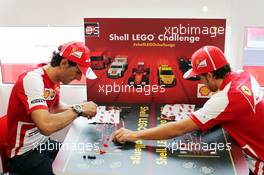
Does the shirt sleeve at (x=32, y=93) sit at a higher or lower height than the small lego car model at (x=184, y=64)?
lower

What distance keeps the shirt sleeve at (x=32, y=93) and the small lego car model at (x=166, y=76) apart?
897 mm

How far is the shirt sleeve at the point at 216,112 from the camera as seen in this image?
2025 mm

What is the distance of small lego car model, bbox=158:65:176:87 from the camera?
109 inches

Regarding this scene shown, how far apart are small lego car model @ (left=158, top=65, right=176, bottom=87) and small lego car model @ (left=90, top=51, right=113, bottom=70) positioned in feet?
1.19

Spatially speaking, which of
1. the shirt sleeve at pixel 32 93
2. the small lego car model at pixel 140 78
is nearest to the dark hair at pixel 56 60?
the shirt sleeve at pixel 32 93

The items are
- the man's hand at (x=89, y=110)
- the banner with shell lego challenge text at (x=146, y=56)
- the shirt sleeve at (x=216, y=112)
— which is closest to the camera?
the shirt sleeve at (x=216, y=112)

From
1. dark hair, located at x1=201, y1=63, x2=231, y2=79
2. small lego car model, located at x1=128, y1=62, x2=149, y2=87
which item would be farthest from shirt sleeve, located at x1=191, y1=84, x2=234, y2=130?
small lego car model, located at x1=128, y1=62, x2=149, y2=87

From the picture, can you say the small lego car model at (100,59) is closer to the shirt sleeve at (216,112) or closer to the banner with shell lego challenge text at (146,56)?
the banner with shell lego challenge text at (146,56)

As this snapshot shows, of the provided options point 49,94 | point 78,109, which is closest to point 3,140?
point 49,94

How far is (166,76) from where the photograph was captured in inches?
109

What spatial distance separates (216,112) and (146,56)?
2.82ft

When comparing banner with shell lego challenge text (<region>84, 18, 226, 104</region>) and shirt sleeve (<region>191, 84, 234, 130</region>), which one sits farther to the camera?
banner with shell lego challenge text (<region>84, 18, 226, 104</region>)

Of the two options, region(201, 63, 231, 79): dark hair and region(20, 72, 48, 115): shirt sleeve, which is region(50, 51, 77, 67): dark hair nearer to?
region(20, 72, 48, 115): shirt sleeve

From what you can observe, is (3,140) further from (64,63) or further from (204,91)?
(204,91)
